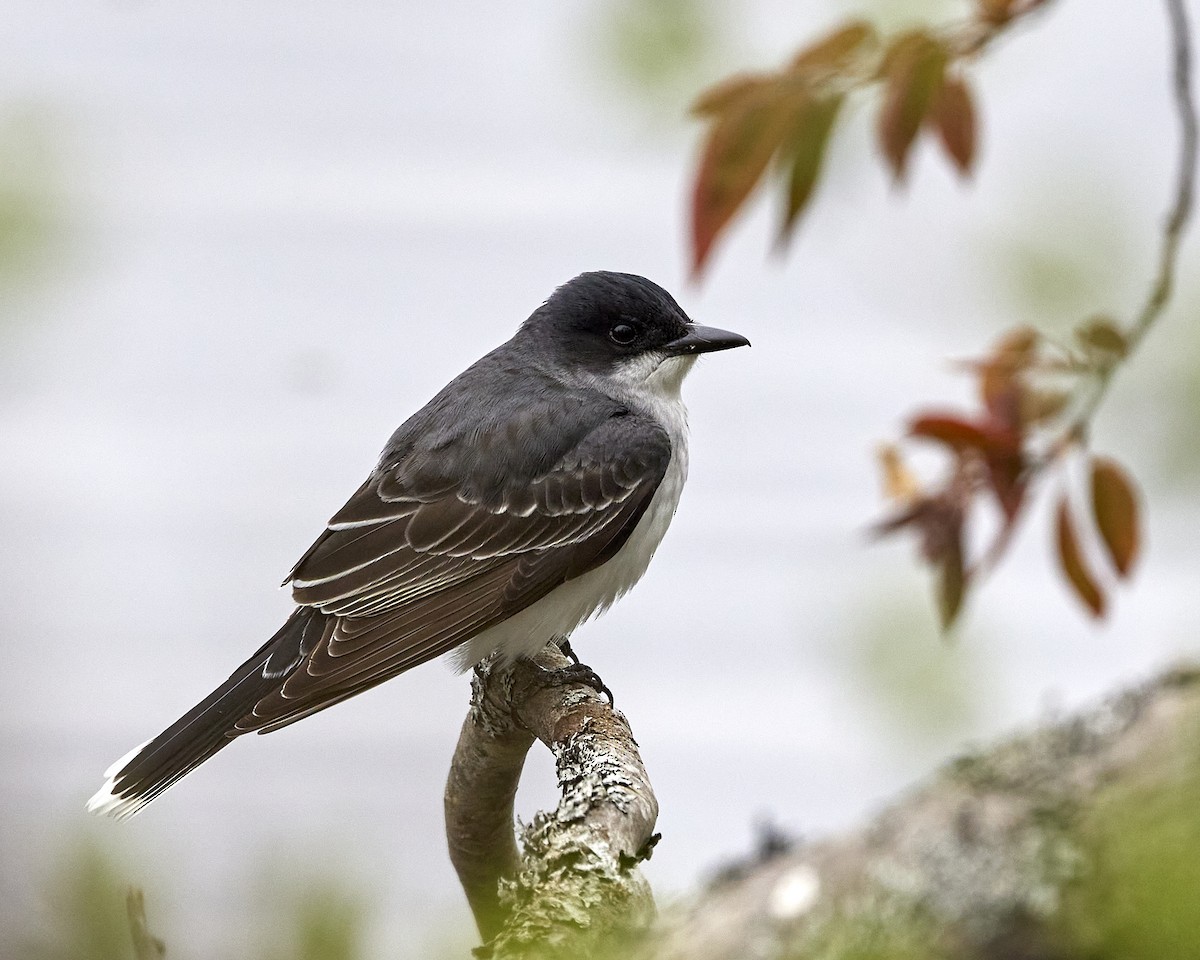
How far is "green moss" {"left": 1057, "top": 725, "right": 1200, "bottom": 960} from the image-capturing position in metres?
0.83

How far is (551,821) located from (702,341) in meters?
2.82

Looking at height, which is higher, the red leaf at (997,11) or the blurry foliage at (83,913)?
the red leaf at (997,11)

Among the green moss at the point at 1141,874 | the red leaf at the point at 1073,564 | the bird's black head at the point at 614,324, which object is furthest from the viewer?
the bird's black head at the point at 614,324

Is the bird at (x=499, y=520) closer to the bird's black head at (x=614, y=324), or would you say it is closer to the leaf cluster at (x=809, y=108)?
the bird's black head at (x=614, y=324)

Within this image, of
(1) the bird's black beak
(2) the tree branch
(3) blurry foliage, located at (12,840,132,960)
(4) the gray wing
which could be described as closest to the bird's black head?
(1) the bird's black beak

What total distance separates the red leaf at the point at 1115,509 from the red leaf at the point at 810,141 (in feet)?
2.39

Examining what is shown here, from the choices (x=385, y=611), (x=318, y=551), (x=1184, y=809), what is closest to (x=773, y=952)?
(x=1184, y=809)

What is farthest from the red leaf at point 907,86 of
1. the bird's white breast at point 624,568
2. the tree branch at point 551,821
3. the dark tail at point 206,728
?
the dark tail at point 206,728

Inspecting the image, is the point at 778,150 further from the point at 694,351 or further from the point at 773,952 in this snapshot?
the point at 694,351

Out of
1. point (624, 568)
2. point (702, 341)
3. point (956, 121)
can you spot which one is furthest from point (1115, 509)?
point (702, 341)

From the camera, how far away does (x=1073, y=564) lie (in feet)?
8.74

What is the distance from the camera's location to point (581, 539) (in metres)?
4.68

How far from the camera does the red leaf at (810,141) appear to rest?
2496 millimetres

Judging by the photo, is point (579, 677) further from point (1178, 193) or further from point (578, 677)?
point (1178, 193)
